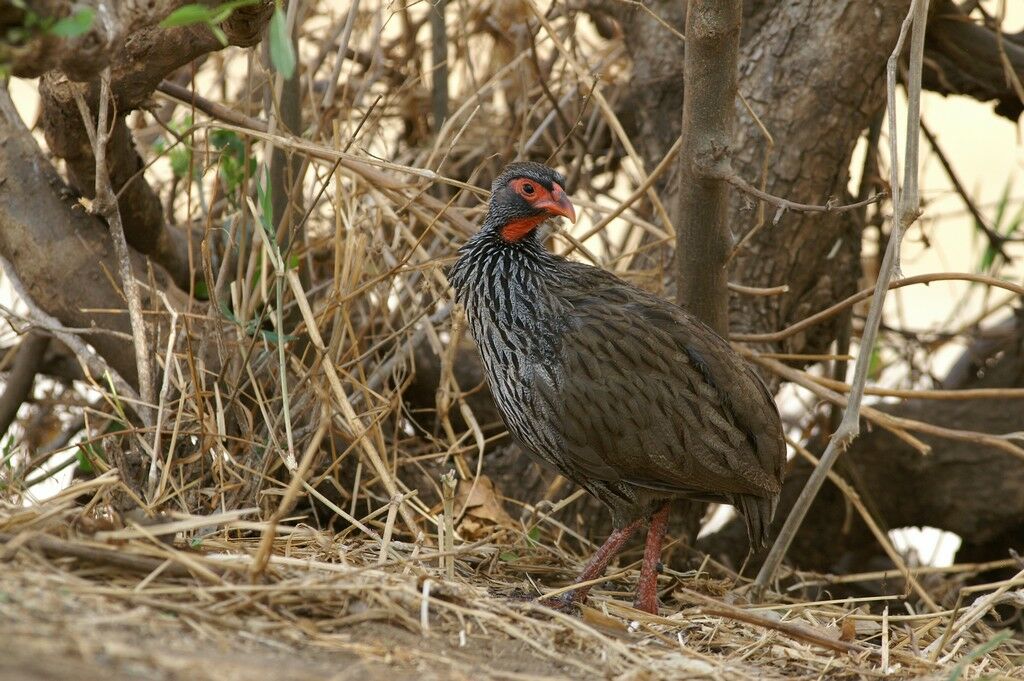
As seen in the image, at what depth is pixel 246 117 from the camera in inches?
133

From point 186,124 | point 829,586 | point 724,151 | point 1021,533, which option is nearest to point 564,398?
point 724,151

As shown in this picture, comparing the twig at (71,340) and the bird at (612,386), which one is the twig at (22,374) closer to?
the twig at (71,340)

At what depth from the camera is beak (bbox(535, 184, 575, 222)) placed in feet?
10.4

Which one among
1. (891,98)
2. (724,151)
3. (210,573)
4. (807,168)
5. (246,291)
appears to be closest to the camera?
(210,573)

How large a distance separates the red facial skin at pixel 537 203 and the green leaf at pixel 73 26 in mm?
1485

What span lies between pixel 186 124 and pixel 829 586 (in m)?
3.08

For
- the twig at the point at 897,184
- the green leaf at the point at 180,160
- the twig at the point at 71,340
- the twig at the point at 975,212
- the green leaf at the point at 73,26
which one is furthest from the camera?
the twig at the point at 975,212

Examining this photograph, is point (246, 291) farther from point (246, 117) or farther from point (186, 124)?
point (186, 124)

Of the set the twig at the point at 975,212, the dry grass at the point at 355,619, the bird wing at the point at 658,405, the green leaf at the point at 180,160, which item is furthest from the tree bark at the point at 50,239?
the twig at the point at 975,212

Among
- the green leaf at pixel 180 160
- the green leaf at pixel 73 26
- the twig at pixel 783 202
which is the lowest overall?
the twig at pixel 783 202

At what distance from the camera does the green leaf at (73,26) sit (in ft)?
6.19

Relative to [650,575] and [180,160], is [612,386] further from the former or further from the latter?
[180,160]

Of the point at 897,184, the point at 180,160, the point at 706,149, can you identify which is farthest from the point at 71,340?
the point at 897,184

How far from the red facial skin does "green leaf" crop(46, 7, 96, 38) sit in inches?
58.5
